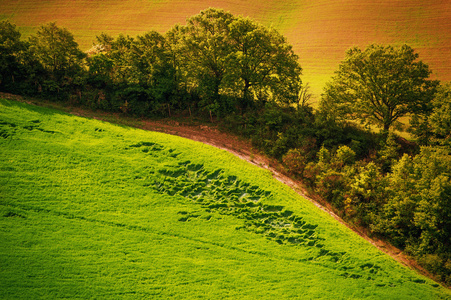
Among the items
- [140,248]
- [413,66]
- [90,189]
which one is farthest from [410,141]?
[90,189]

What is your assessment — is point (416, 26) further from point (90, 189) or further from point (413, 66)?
point (90, 189)

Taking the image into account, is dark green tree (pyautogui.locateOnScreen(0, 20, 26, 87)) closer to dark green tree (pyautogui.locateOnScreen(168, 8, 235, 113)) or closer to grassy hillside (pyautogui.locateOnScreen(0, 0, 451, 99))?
dark green tree (pyautogui.locateOnScreen(168, 8, 235, 113))

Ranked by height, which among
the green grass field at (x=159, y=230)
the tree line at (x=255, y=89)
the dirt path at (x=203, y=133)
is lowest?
the green grass field at (x=159, y=230)

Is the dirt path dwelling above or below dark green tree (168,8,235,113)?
below

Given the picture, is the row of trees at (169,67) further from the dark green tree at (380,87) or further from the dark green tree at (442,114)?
the dark green tree at (442,114)

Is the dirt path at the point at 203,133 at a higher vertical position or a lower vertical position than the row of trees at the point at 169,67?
lower

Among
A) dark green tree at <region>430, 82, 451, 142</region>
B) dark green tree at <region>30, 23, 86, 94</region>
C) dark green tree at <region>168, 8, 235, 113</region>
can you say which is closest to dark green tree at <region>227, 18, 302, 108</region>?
dark green tree at <region>168, 8, 235, 113</region>

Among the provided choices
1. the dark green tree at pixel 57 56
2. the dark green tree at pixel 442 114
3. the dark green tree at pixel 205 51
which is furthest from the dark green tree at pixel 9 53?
the dark green tree at pixel 442 114
